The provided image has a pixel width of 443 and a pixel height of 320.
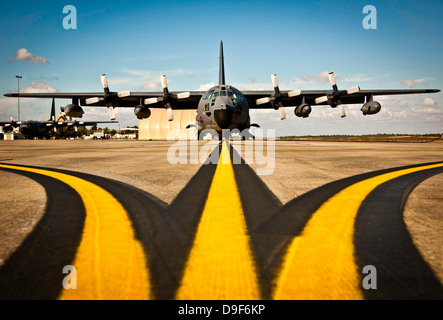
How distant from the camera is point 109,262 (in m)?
1.37

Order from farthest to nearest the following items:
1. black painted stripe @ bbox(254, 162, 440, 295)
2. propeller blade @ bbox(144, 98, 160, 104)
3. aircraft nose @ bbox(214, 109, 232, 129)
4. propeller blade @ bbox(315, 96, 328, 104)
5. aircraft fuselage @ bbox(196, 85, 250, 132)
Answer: propeller blade @ bbox(315, 96, 328, 104)
propeller blade @ bbox(144, 98, 160, 104)
aircraft fuselage @ bbox(196, 85, 250, 132)
aircraft nose @ bbox(214, 109, 232, 129)
black painted stripe @ bbox(254, 162, 440, 295)

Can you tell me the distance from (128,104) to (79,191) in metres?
26.8

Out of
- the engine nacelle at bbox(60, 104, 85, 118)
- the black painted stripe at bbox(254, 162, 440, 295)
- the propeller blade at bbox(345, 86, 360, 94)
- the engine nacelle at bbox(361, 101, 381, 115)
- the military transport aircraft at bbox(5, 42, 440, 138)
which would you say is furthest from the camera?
the propeller blade at bbox(345, 86, 360, 94)

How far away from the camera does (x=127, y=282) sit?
1.17 meters

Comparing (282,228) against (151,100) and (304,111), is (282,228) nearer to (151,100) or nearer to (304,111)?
(304,111)

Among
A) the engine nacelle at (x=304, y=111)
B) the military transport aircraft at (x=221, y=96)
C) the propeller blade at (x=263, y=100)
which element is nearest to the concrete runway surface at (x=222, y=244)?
the military transport aircraft at (x=221, y=96)

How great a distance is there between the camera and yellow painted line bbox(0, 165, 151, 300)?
1115 millimetres

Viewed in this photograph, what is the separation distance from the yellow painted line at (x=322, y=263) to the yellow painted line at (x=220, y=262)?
16 cm

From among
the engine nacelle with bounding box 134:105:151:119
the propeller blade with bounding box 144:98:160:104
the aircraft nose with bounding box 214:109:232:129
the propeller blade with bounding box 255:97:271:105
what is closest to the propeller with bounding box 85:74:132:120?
the propeller blade with bounding box 144:98:160:104

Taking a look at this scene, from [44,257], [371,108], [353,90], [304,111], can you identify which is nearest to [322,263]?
[44,257]

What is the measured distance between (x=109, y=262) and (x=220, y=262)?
0.57 m

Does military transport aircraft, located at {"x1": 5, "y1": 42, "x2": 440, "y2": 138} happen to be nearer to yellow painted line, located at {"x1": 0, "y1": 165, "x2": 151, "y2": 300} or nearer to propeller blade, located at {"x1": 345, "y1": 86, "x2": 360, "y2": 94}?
propeller blade, located at {"x1": 345, "y1": 86, "x2": 360, "y2": 94}

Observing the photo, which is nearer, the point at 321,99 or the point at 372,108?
the point at 372,108

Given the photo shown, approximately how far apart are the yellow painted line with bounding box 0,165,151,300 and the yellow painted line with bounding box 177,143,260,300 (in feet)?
0.69
